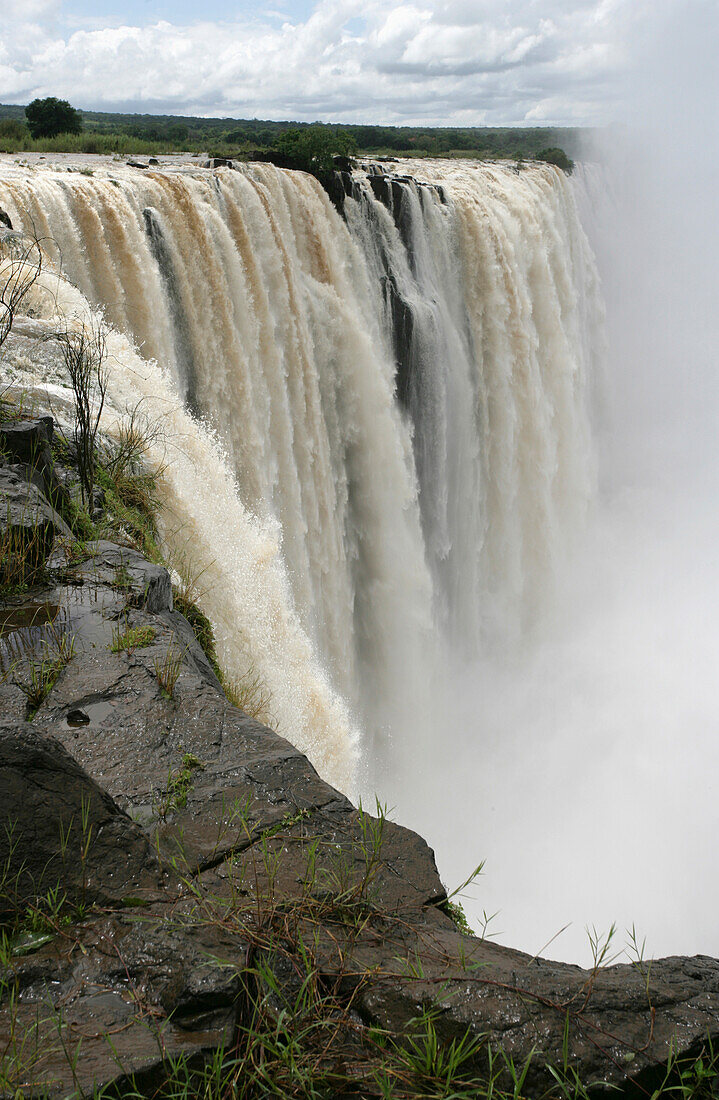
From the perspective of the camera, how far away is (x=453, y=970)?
1.74 meters

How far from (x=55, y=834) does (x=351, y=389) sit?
9379mm

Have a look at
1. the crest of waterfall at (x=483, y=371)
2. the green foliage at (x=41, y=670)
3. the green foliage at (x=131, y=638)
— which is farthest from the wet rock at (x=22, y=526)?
the crest of waterfall at (x=483, y=371)

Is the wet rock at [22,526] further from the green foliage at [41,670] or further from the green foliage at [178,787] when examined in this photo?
the green foliage at [178,787]

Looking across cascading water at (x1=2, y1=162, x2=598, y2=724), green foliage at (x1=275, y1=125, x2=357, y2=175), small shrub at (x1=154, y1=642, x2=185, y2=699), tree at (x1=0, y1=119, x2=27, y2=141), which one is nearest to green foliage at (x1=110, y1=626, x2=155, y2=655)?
small shrub at (x1=154, y1=642, x2=185, y2=699)

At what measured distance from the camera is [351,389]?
10.7 m

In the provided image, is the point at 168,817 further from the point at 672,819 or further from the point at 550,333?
the point at 550,333

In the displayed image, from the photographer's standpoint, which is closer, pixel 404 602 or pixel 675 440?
pixel 404 602

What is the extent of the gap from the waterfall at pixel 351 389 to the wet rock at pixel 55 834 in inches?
111

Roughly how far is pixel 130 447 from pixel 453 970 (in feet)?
12.2

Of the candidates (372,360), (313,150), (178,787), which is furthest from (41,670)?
(313,150)

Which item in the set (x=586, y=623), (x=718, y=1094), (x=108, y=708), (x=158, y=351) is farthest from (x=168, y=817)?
(x=586, y=623)

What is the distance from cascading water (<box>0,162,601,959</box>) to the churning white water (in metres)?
0.04

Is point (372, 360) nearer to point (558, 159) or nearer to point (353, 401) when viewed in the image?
point (353, 401)

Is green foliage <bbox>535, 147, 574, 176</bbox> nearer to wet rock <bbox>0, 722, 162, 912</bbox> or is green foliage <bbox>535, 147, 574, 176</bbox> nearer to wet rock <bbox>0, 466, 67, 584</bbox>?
wet rock <bbox>0, 466, 67, 584</bbox>
